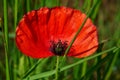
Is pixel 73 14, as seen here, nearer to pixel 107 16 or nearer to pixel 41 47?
pixel 41 47

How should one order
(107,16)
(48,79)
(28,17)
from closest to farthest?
(28,17) < (48,79) < (107,16)

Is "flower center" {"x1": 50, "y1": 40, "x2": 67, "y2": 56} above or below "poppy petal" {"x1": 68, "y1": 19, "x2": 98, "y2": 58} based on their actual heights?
below

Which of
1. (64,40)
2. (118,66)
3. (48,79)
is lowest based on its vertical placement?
(118,66)

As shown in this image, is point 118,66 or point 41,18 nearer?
point 41,18

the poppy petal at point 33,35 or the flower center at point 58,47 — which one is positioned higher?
the poppy petal at point 33,35

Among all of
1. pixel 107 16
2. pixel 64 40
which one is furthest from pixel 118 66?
pixel 64 40
